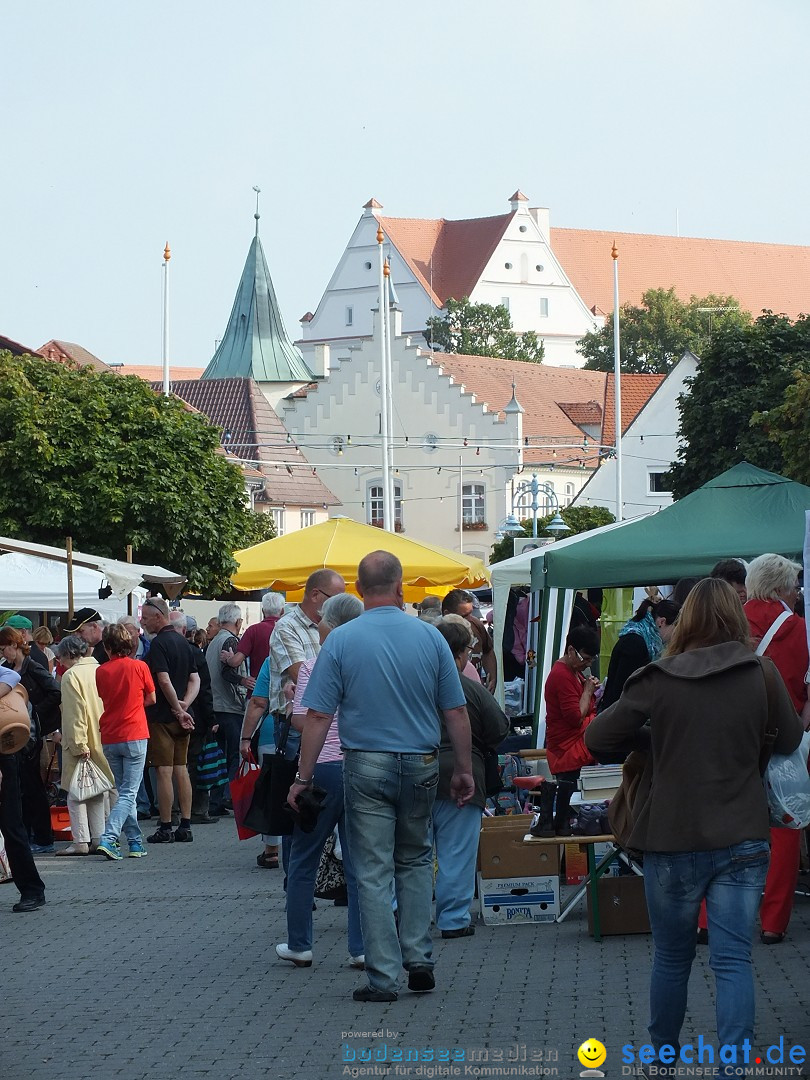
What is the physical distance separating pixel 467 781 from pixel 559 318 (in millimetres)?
106666

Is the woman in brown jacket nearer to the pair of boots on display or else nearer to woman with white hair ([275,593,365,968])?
woman with white hair ([275,593,365,968])

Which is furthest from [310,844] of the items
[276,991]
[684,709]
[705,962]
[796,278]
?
[796,278]

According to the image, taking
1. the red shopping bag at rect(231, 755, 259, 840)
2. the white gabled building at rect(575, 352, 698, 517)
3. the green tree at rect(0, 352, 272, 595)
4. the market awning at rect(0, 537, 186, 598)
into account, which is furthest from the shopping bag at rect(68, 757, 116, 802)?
the white gabled building at rect(575, 352, 698, 517)

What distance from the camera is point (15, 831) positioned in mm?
10133

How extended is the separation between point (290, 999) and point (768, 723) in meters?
2.99

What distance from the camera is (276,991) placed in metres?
7.74

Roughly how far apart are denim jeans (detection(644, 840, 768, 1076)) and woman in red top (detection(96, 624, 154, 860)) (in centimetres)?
817

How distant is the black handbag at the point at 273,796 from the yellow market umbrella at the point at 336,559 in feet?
29.2

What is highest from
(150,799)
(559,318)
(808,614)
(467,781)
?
(559,318)

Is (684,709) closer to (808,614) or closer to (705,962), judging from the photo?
(808,614)

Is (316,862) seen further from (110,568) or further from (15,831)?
(110,568)

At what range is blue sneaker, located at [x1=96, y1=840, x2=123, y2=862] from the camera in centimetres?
1336

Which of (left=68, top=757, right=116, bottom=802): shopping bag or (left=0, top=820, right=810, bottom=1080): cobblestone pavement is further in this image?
(left=68, top=757, right=116, bottom=802): shopping bag

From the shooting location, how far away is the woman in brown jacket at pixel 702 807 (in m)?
5.29
